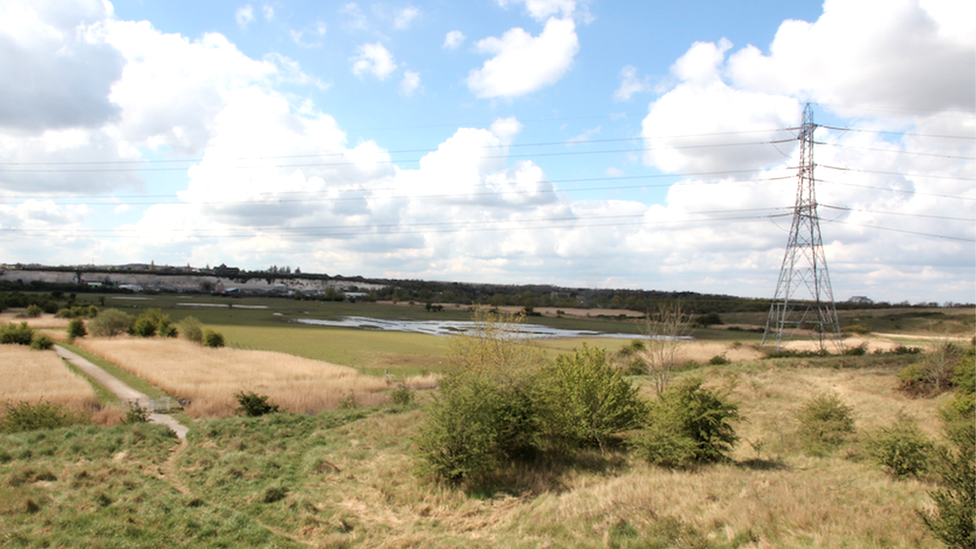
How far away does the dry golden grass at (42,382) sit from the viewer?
87.0 ft

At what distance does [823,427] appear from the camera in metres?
18.8

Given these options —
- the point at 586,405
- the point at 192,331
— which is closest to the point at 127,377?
the point at 192,331

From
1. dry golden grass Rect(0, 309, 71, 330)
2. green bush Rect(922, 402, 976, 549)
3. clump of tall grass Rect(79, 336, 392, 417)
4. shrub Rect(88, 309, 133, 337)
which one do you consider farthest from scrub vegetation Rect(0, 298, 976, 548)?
dry golden grass Rect(0, 309, 71, 330)

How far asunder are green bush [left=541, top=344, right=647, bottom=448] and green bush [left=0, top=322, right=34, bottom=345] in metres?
64.5

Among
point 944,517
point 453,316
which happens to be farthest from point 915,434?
point 453,316

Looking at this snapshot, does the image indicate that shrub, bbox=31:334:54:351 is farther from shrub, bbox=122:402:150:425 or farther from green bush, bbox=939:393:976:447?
green bush, bbox=939:393:976:447

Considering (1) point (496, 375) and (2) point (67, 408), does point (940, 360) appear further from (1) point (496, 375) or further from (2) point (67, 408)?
(2) point (67, 408)

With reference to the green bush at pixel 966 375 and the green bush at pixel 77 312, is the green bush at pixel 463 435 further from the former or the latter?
the green bush at pixel 77 312

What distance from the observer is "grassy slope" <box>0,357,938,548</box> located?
31.3 feet

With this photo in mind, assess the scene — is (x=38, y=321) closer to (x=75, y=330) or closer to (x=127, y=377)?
(x=75, y=330)

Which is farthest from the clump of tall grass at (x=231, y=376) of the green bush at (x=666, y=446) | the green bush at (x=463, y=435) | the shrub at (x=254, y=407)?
the green bush at (x=666, y=446)

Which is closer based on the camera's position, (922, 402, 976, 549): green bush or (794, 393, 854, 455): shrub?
(922, 402, 976, 549): green bush

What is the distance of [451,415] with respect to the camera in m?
14.7

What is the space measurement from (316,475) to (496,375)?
22.1 feet
